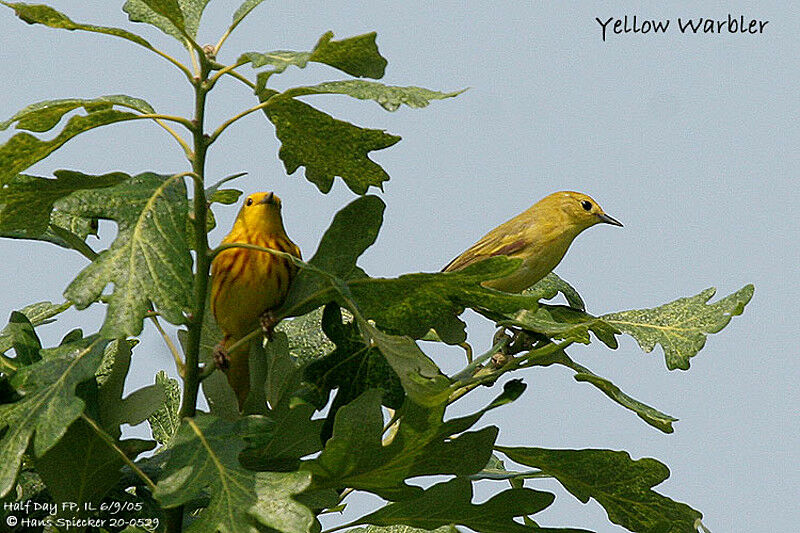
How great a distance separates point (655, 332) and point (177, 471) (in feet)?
2.88

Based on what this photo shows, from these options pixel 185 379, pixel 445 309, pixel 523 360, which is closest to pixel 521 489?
pixel 523 360

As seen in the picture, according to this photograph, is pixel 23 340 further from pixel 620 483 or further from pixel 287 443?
pixel 620 483

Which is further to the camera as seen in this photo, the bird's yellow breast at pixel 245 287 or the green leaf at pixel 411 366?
the bird's yellow breast at pixel 245 287

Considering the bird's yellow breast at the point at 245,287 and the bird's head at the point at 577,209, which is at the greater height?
the bird's head at the point at 577,209

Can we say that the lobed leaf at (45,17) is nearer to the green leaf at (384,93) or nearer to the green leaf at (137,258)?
the green leaf at (137,258)

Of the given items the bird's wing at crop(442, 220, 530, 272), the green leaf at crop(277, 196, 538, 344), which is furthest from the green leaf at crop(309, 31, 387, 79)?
the bird's wing at crop(442, 220, 530, 272)

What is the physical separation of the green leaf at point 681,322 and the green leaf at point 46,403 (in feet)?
3.04

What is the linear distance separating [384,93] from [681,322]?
0.76 m

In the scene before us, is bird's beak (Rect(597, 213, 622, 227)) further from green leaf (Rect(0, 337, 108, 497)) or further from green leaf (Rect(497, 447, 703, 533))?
green leaf (Rect(0, 337, 108, 497))

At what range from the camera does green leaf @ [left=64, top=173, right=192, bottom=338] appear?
158 centimetres

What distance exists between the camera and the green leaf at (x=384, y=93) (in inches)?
64.5

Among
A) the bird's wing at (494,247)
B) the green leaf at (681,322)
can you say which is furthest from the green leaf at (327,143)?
the bird's wing at (494,247)

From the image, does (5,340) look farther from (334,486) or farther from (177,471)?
(334,486)

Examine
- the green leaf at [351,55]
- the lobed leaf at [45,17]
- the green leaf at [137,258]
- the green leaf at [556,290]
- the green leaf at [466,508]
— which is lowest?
the green leaf at [466,508]
